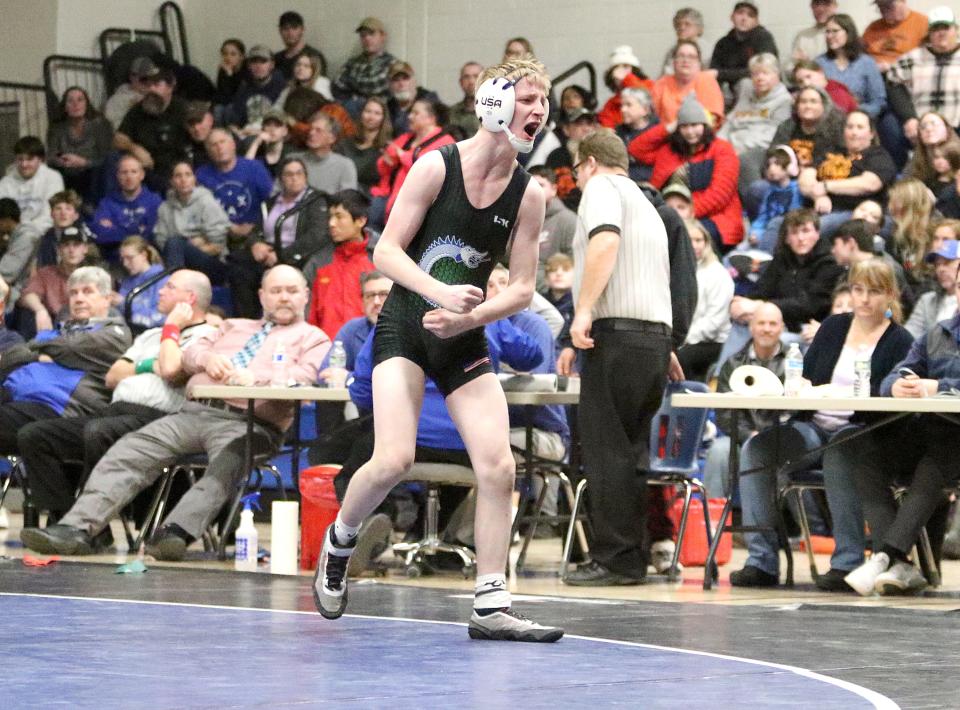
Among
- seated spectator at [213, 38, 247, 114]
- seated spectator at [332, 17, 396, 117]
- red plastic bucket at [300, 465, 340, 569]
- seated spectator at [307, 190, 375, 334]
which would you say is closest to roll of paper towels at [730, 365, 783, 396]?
red plastic bucket at [300, 465, 340, 569]

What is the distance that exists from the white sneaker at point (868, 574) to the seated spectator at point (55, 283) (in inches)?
254

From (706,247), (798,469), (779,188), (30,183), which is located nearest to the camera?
(798,469)

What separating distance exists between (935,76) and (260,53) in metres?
5.75

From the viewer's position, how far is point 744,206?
11648 millimetres

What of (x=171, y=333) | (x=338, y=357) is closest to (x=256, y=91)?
(x=171, y=333)

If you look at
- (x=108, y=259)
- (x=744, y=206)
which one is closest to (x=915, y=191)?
(x=744, y=206)

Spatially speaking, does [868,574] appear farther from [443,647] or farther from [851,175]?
[851,175]

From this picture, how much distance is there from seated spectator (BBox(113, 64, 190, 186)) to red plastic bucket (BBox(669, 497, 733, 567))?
7.32 metres

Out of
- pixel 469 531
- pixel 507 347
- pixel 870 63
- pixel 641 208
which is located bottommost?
pixel 469 531

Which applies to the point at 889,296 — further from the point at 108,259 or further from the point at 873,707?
the point at 108,259

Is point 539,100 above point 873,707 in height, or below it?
above

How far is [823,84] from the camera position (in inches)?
460

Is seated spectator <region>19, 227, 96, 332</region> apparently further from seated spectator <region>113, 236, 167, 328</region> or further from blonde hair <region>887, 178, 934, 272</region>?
blonde hair <region>887, 178, 934, 272</region>

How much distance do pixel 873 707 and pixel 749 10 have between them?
9.62 metres
